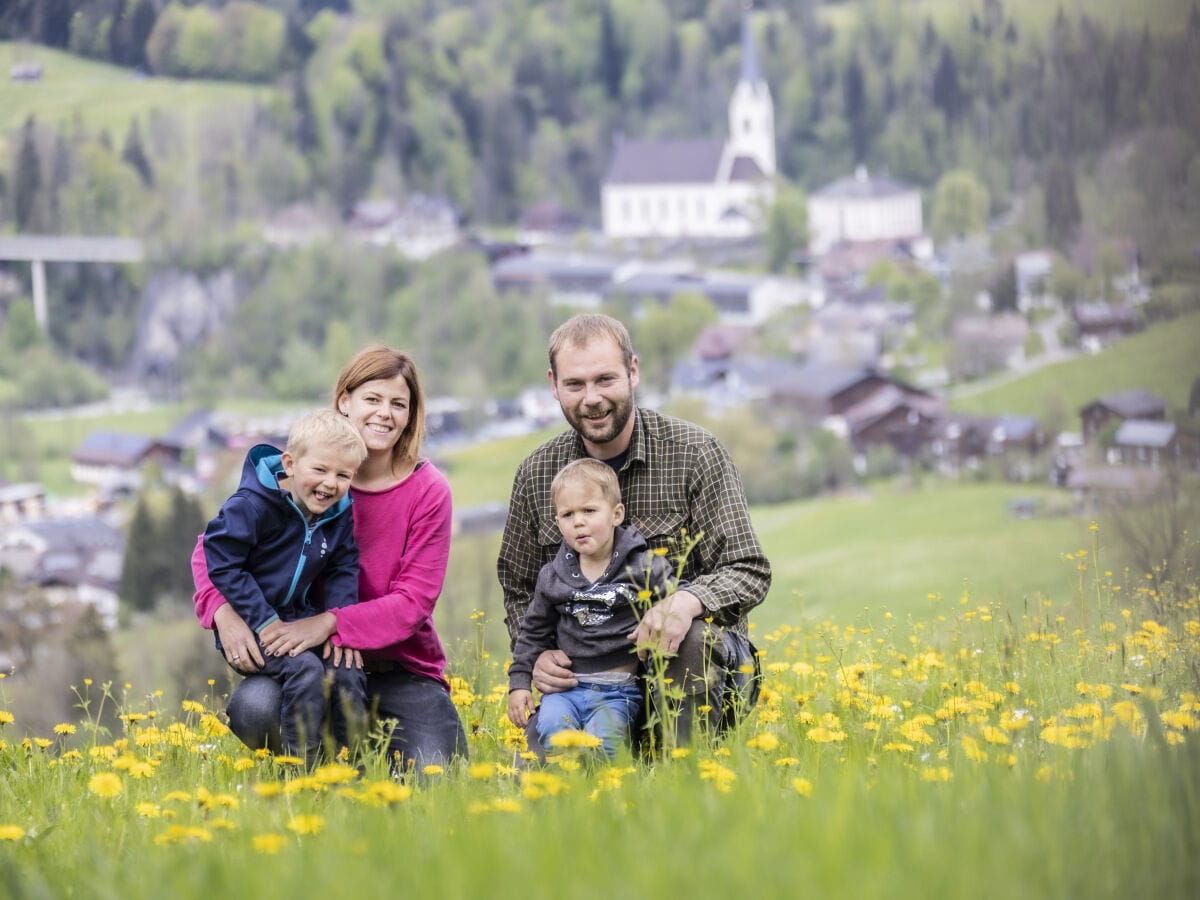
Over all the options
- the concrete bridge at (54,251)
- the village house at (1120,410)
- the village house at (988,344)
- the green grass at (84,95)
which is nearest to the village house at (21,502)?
the concrete bridge at (54,251)

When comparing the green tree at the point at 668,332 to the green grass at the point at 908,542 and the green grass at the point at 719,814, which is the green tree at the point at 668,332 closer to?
the green grass at the point at 908,542

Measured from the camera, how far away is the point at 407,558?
3.68 meters

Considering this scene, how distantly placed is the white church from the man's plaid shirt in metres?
89.2

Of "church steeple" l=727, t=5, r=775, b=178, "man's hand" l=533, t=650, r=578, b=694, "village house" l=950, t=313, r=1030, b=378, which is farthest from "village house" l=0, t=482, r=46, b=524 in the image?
"man's hand" l=533, t=650, r=578, b=694

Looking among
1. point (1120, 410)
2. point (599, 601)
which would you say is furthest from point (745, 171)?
point (599, 601)

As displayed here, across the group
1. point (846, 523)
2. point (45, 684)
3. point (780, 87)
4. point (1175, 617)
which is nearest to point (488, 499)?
point (846, 523)

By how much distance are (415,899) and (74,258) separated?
87.5 metres

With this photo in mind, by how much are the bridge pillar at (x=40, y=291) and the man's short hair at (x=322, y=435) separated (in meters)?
83.0

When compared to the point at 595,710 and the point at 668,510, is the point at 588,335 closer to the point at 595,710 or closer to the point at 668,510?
the point at 668,510

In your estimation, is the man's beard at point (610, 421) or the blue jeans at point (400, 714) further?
the man's beard at point (610, 421)

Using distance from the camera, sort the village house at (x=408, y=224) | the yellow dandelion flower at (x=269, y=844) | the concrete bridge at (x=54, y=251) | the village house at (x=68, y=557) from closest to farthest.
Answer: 1. the yellow dandelion flower at (x=269, y=844)
2. the village house at (x=68, y=557)
3. the concrete bridge at (x=54, y=251)
4. the village house at (x=408, y=224)

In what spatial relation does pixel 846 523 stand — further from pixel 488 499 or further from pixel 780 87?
pixel 780 87

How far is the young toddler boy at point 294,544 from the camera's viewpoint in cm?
338

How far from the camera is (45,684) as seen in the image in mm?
35156
